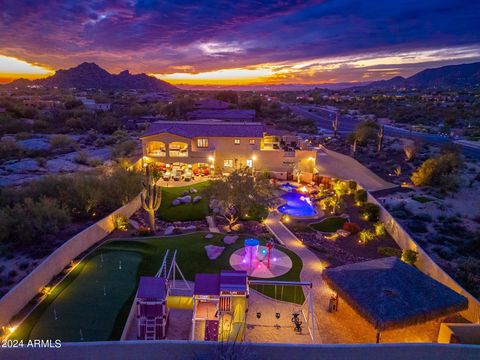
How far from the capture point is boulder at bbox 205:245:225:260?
18906 mm

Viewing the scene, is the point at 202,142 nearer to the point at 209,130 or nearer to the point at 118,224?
the point at 209,130

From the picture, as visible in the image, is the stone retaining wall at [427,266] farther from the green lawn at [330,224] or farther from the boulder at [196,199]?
the boulder at [196,199]

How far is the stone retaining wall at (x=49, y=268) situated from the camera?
13172mm

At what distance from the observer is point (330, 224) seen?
2462cm

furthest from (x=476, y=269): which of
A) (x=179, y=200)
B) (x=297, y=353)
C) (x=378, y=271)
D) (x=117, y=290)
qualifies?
(x=179, y=200)

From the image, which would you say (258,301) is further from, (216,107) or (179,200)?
(216,107)

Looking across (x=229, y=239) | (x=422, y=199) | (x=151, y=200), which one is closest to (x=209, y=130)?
(x=151, y=200)

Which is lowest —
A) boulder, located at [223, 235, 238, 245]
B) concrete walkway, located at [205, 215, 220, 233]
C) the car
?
concrete walkway, located at [205, 215, 220, 233]

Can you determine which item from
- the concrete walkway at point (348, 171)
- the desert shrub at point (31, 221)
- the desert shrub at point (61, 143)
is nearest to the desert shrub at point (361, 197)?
the concrete walkway at point (348, 171)

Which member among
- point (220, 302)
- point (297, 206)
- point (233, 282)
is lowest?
point (297, 206)

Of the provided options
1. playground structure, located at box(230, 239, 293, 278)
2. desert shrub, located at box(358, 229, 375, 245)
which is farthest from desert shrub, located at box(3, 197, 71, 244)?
desert shrub, located at box(358, 229, 375, 245)

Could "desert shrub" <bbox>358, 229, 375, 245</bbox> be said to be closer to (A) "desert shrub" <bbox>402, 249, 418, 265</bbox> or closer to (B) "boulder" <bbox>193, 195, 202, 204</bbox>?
(A) "desert shrub" <bbox>402, 249, 418, 265</bbox>

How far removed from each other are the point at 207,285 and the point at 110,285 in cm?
537

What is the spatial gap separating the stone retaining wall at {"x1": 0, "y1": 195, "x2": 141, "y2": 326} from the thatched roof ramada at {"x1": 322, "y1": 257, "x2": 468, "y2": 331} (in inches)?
521
